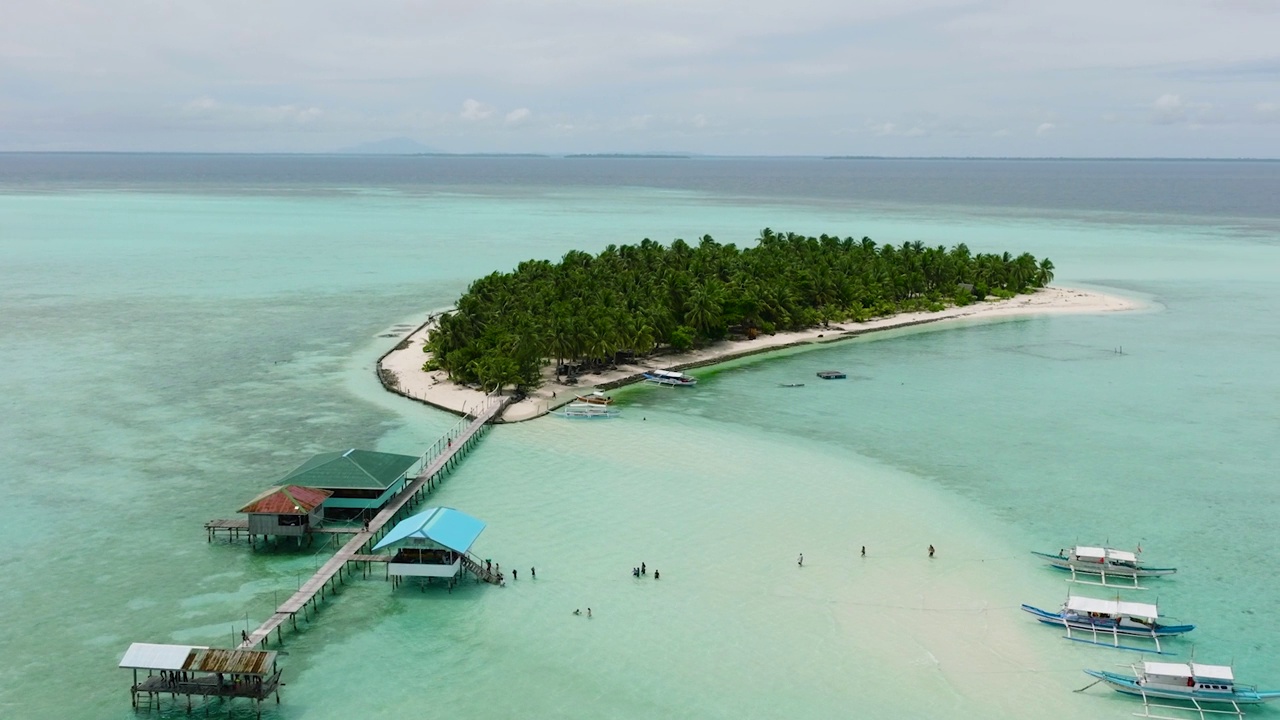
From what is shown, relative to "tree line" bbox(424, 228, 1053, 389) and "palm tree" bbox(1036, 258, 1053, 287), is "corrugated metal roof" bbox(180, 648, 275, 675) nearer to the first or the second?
"tree line" bbox(424, 228, 1053, 389)

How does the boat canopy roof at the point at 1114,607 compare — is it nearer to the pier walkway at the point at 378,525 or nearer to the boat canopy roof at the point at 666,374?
the pier walkway at the point at 378,525

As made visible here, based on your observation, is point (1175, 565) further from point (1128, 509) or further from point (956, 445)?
point (956, 445)

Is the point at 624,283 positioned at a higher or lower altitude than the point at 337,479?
higher

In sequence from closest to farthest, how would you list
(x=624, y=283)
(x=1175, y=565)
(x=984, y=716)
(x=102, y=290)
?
(x=984, y=716), (x=1175, y=565), (x=624, y=283), (x=102, y=290)

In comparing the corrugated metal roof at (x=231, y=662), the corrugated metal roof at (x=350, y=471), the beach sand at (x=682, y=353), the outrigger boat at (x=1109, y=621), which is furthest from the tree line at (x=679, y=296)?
the outrigger boat at (x=1109, y=621)

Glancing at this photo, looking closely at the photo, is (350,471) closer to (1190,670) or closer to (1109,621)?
(1109,621)

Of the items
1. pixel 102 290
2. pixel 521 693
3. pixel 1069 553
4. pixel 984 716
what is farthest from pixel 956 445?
pixel 102 290

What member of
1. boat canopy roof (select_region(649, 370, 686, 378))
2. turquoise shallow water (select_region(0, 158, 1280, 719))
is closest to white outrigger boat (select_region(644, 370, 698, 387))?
boat canopy roof (select_region(649, 370, 686, 378))

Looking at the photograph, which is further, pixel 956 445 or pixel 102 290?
pixel 102 290
